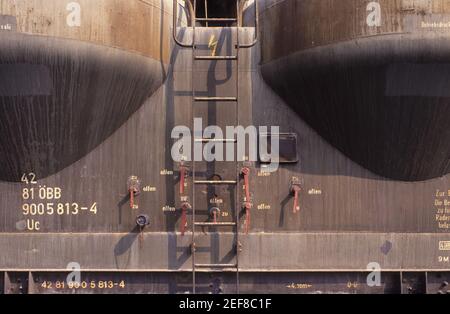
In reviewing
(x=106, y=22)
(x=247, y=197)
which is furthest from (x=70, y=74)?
(x=247, y=197)

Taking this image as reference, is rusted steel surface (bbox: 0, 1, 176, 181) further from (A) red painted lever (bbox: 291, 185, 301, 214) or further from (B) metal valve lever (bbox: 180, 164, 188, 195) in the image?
(A) red painted lever (bbox: 291, 185, 301, 214)

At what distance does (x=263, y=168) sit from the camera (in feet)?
20.7

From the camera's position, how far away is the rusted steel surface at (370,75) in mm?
5430

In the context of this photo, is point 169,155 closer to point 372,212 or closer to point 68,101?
point 68,101

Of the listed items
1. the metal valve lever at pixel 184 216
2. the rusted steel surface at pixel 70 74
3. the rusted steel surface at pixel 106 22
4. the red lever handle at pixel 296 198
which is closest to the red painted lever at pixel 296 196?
the red lever handle at pixel 296 198

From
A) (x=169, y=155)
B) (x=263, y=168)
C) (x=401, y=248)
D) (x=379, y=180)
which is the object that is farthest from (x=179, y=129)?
(x=401, y=248)

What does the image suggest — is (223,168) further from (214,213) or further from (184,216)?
(184,216)

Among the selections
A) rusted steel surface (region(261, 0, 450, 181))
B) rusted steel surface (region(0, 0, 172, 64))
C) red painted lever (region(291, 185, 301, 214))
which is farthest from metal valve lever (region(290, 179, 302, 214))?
rusted steel surface (region(0, 0, 172, 64))

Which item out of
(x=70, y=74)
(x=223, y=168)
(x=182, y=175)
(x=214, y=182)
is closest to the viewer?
(x=70, y=74)

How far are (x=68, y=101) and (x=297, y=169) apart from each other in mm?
3181

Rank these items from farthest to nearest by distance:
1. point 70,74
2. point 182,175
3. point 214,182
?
point 182,175 < point 214,182 < point 70,74

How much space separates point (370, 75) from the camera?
18.7 ft

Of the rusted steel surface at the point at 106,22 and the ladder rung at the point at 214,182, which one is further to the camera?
the ladder rung at the point at 214,182

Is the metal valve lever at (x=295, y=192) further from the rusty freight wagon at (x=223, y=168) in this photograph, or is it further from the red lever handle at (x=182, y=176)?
the red lever handle at (x=182, y=176)
